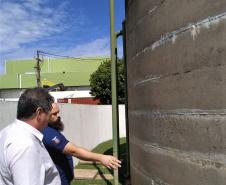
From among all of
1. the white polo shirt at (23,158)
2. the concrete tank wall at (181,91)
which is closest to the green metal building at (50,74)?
the concrete tank wall at (181,91)

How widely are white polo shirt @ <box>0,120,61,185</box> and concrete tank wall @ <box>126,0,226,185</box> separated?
2.93 ft

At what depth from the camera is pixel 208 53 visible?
2.89 m

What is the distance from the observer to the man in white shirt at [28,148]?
2830mm

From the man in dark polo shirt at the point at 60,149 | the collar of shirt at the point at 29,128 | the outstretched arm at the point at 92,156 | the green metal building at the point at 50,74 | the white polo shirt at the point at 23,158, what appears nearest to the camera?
the white polo shirt at the point at 23,158

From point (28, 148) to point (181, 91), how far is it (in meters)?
1.06

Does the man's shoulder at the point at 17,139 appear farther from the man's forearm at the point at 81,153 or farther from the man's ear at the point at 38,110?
the man's forearm at the point at 81,153

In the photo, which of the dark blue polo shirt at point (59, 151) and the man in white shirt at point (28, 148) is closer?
the man in white shirt at point (28, 148)

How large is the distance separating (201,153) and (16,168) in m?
1.12

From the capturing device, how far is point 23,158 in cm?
283

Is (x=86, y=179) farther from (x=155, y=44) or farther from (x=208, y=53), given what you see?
(x=208, y=53)

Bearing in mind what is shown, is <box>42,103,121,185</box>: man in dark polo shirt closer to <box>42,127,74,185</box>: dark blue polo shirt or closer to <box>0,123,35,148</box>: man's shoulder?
<box>42,127,74,185</box>: dark blue polo shirt

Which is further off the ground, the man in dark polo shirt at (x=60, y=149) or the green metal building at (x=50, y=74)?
the green metal building at (x=50, y=74)

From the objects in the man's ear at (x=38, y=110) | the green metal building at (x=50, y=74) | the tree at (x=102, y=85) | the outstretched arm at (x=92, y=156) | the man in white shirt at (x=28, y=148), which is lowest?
the outstretched arm at (x=92, y=156)

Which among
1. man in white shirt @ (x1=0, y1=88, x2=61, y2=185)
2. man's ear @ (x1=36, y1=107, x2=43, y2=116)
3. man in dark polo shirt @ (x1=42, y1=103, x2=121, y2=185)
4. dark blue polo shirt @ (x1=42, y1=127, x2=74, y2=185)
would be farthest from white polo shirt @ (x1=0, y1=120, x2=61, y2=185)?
dark blue polo shirt @ (x1=42, y1=127, x2=74, y2=185)
